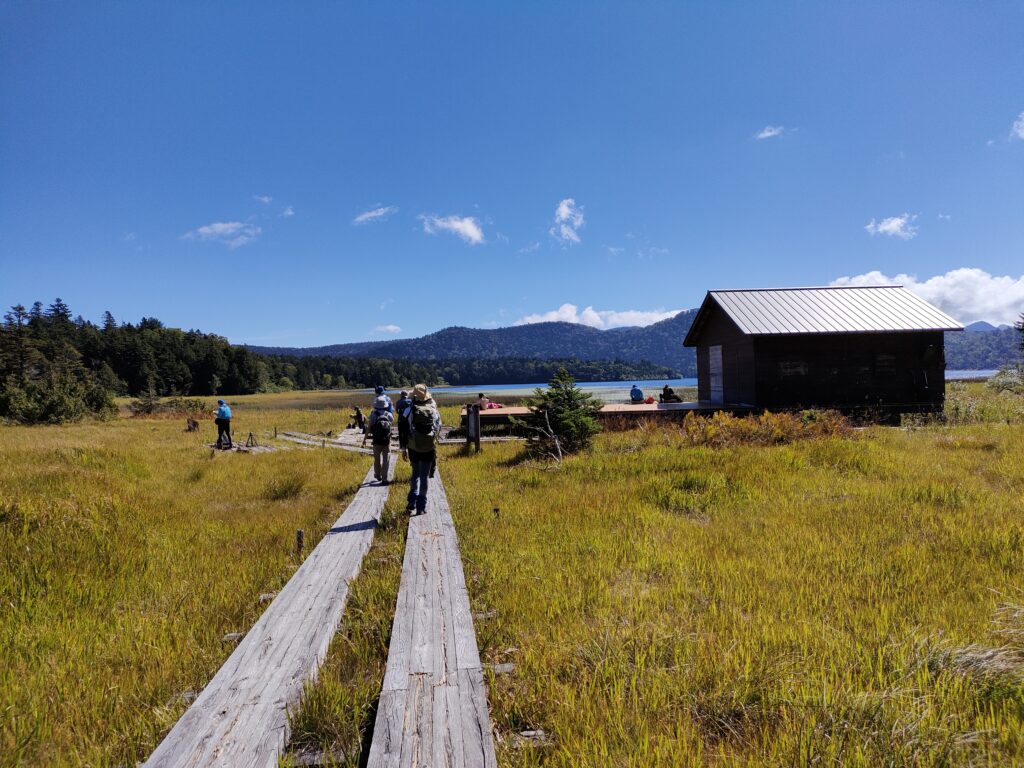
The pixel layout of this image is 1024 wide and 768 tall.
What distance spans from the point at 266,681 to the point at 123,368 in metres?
125

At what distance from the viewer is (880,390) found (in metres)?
19.0

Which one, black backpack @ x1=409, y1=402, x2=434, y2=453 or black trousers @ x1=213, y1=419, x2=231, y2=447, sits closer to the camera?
black backpack @ x1=409, y1=402, x2=434, y2=453

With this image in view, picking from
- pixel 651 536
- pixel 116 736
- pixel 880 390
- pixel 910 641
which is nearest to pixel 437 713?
pixel 116 736

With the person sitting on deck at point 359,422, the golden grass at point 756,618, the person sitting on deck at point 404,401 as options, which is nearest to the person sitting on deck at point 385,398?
the person sitting on deck at point 404,401

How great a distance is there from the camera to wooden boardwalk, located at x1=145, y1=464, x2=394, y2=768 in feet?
7.76

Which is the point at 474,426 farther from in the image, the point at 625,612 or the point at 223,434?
the point at 625,612

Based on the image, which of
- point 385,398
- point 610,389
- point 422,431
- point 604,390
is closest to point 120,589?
point 422,431

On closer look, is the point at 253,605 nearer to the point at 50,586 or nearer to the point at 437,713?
the point at 50,586

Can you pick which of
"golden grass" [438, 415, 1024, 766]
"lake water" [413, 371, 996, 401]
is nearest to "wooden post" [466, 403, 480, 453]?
"lake water" [413, 371, 996, 401]

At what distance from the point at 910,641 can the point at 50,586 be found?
808 cm

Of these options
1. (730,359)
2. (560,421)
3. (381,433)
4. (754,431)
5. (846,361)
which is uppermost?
(730,359)

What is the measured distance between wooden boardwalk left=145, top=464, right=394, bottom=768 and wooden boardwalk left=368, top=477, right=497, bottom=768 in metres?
0.59

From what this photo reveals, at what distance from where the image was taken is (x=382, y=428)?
9.85m

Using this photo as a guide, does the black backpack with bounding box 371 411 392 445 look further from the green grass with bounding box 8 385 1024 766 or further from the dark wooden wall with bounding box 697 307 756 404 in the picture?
the dark wooden wall with bounding box 697 307 756 404
